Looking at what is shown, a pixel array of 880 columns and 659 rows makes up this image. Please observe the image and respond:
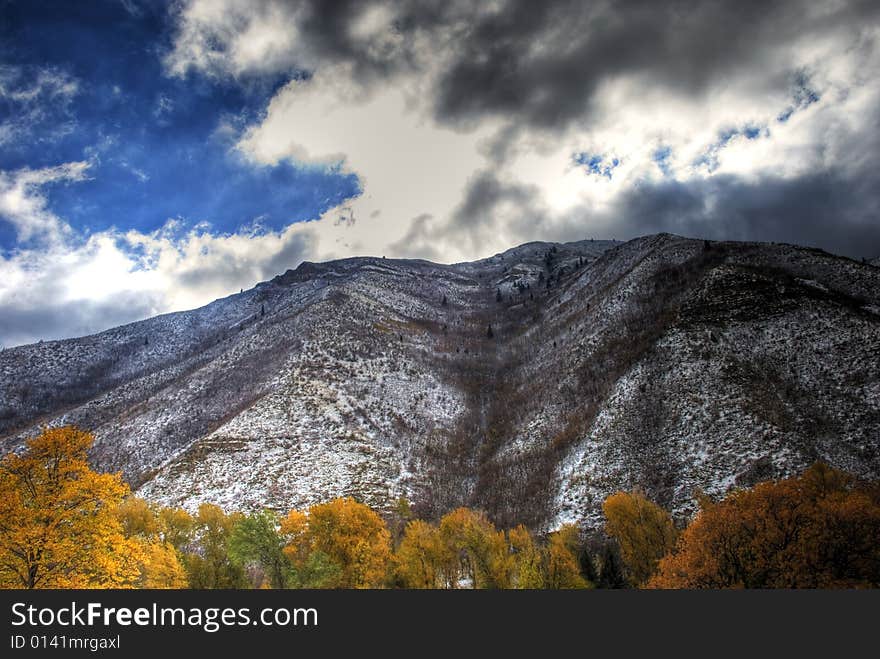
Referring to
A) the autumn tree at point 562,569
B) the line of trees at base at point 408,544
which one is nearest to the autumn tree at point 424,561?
the line of trees at base at point 408,544

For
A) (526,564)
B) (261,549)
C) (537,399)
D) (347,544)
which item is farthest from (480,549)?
(537,399)

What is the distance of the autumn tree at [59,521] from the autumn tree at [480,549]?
2963cm

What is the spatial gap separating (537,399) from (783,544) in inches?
2116

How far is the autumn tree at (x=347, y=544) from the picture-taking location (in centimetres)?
3553

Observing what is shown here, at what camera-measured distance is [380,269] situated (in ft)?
611

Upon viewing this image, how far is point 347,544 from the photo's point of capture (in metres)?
37.5

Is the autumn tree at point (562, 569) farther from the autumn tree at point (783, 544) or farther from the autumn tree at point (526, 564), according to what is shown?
the autumn tree at point (783, 544)

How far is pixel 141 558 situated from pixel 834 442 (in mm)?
58605

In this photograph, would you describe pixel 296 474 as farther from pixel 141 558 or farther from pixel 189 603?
pixel 189 603

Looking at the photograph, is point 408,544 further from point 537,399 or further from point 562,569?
point 537,399

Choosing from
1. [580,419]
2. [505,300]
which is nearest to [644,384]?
[580,419]

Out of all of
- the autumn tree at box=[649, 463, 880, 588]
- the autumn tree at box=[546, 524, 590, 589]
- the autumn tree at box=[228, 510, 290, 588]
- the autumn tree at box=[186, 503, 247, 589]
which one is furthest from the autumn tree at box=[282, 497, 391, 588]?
the autumn tree at box=[649, 463, 880, 588]

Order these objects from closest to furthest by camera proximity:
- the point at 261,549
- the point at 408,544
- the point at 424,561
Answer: the point at 261,549, the point at 424,561, the point at 408,544

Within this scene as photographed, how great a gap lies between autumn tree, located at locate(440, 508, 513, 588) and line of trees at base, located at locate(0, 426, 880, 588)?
0.39ft
